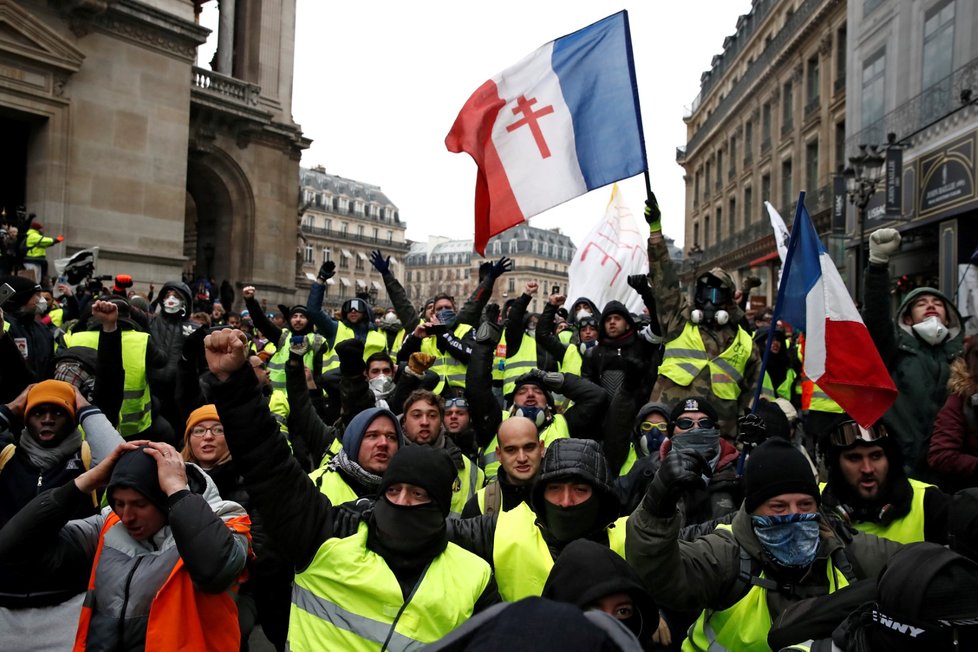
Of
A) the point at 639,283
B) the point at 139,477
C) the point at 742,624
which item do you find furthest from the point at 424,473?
the point at 639,283

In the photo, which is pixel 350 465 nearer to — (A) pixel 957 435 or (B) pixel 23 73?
(A) pixel 957 435

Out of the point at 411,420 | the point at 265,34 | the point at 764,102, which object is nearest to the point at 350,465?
the point at 411,420

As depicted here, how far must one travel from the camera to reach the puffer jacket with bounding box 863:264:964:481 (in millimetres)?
4781

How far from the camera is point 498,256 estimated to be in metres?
96.8

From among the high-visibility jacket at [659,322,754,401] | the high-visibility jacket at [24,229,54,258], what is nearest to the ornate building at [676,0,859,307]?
the high-visibility jacket at [659,322,754,401]

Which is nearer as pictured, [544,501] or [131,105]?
[544,501]

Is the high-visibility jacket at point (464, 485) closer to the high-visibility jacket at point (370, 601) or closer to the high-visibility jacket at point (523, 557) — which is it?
the high-visibility jacket at point (523, 557)

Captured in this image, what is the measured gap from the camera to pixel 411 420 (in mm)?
4410

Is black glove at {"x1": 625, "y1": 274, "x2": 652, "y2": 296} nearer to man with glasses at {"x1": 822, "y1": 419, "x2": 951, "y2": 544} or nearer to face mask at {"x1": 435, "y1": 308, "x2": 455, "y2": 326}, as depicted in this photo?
man with glasses at {"x1": 822, "y1": 419, "x2": 951, "y2": 544}

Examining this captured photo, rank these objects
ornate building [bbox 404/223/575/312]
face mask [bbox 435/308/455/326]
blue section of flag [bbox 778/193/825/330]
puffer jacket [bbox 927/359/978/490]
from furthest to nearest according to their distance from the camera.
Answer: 1. ornate building [bbox 404/223/575/312]
2. face mask [bbox 435/308/455/326]
3. blue section of flag [bbox 778/193/825/330]
4. puffer jacket [bbox 927/359/978/490]

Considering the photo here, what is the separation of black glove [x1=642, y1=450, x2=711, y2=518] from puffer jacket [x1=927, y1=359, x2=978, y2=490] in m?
2.18

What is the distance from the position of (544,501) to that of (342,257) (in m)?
78.5

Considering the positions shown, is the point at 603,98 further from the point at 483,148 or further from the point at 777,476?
the point at 777,476

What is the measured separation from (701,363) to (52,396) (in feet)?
14.5
